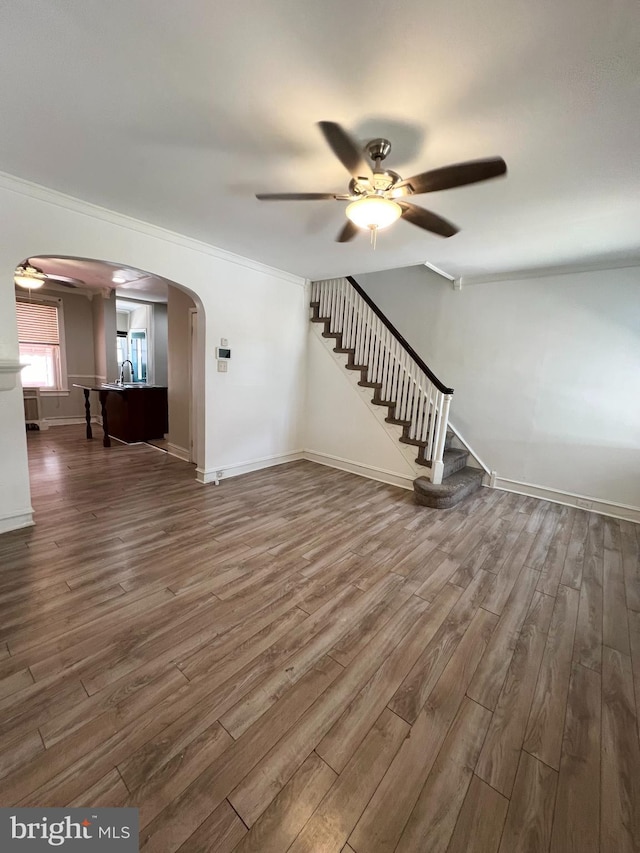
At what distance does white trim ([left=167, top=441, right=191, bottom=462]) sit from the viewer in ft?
16.1

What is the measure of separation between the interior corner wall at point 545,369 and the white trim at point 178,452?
376cm

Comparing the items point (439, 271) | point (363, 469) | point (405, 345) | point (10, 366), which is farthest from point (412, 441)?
point (10, 366)

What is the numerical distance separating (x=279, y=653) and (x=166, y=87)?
9.21 ft

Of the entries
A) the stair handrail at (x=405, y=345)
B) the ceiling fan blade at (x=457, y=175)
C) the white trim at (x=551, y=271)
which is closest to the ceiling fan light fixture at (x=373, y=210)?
the ceiling fan blade at (x=457, y=175)

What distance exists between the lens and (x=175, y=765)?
122 cm

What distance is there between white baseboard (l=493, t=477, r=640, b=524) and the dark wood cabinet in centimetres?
545

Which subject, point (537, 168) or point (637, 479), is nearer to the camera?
point (537, 168)

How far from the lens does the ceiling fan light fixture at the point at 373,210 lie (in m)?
1.78

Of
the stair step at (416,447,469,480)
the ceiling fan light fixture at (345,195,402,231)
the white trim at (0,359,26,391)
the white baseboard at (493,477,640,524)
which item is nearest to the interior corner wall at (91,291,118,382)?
the white trim at (0,359,26,391)

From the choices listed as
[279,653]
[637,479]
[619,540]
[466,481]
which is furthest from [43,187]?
[637,479]

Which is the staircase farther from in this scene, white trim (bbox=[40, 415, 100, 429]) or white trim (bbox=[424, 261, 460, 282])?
white trim (bbox=[40, 415, 100, 429])

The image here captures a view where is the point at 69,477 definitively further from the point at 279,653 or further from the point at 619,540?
the point at 619,540

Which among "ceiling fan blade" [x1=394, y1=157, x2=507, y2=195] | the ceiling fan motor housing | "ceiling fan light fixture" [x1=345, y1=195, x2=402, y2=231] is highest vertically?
the ceiling fan motor housing

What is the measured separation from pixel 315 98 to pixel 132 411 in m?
5.19
